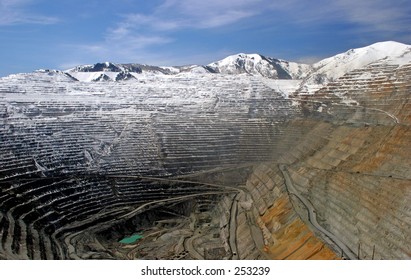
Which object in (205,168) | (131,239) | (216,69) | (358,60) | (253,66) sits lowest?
(131,239)

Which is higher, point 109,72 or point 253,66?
point 253,66

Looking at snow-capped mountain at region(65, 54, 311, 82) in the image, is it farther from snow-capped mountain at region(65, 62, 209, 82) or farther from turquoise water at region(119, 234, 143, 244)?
Result: turquoise water at region(119, 234, 143, 244)

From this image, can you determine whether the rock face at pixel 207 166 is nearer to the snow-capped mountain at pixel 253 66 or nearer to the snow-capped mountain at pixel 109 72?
the snow-capped mountain at pixel 109 72

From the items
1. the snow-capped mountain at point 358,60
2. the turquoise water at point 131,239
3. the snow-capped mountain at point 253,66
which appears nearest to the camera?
the turquoise water at point 131,239

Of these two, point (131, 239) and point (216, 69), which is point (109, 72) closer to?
point (216, 69)

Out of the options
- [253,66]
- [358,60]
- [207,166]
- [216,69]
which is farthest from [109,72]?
[358,60]

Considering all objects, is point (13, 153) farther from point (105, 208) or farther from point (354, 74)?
point (354, 74)

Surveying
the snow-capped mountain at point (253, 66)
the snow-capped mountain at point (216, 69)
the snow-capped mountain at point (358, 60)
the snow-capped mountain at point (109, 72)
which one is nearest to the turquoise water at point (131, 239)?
the snow-capped mountain at point (358, 60)

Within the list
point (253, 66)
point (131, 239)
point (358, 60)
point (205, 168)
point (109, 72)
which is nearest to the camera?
point (131, 239)
